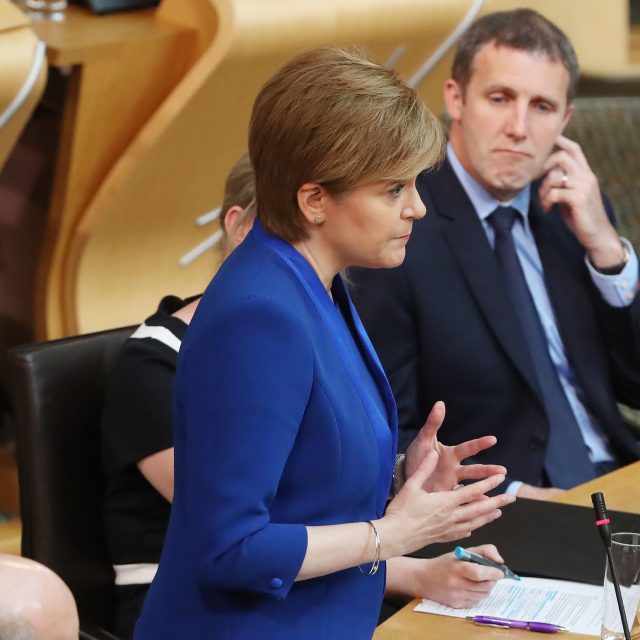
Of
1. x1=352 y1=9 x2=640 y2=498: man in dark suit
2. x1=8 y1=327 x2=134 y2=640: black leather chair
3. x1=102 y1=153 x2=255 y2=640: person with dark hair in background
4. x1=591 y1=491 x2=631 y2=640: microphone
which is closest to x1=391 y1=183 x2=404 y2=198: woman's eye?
x1=591 y1=491 x2=631 y2=640: microphone

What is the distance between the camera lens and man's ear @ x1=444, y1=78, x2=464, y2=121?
8.02ft

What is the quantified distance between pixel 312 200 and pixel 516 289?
3.74 feet

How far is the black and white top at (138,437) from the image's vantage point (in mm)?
1794

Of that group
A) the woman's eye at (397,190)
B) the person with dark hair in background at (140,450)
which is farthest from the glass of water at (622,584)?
the person with dark hair in background at (140,450)

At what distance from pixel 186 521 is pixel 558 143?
143 cm

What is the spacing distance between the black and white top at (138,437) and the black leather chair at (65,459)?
33mm

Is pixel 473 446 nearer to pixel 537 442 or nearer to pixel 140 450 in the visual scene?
pixel 140 450

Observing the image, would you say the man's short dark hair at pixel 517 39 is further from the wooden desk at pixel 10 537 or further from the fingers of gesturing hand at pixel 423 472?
the wooden desk at pixel 10 537

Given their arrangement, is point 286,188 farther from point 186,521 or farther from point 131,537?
point 131,537

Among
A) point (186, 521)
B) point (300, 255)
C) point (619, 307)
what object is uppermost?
point (300, 255)

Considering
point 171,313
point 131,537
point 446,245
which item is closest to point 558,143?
point 446,245

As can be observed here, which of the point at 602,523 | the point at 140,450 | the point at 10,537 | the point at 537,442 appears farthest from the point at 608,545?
A: the point at 10,537

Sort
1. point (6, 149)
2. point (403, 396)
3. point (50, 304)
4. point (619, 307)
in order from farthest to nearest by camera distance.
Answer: point (50, 304)
point (6, 149)
point (619, 307)
point (403, 396)

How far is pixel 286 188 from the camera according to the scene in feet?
4.46
